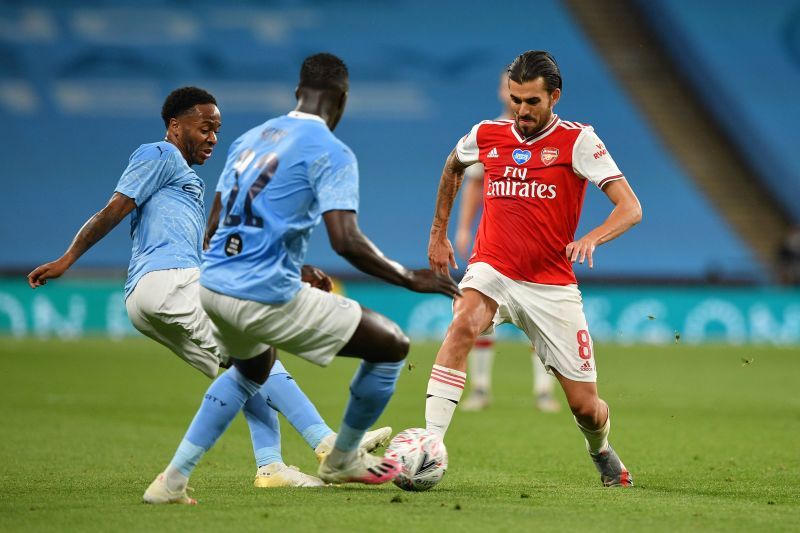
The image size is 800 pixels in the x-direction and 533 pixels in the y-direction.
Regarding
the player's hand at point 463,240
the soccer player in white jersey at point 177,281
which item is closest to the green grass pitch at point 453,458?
the soccer player in white jersey at point 177,281

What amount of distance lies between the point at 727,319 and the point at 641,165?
749 cm

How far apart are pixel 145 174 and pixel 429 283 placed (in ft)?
6.49

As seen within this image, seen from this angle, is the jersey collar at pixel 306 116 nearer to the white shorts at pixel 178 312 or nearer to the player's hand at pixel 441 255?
the white shorts at pixel 178 312

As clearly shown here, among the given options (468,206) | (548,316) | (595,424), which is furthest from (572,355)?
(468,206)

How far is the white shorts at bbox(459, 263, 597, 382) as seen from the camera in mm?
6441

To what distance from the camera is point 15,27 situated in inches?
1106

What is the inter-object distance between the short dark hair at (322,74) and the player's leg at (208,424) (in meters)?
1.28

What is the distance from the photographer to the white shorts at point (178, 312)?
625 centimetres

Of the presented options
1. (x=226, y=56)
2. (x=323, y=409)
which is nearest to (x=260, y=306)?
(x=323, y=409)

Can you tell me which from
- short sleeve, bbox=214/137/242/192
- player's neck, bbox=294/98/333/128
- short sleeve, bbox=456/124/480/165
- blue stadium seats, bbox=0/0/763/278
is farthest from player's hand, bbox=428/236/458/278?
blue stadium seats, bbox=0/0/763/278

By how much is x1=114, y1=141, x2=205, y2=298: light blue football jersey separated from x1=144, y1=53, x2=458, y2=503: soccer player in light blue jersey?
101 cm

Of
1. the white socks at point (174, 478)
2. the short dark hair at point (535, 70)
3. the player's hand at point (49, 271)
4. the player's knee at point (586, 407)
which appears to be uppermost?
the short dark hair at point (535, 70)

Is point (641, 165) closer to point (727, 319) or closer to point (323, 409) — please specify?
point (727, 319)

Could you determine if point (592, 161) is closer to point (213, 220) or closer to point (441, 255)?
point (441, 255)
